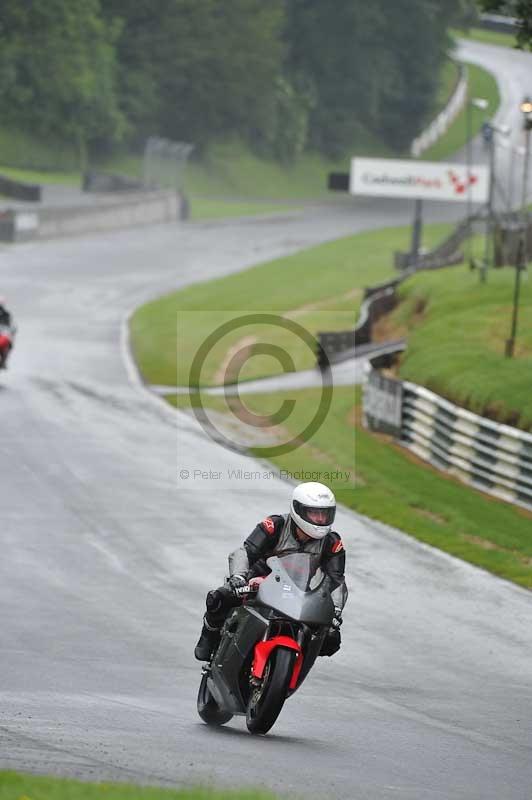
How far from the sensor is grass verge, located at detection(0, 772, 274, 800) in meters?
8.22

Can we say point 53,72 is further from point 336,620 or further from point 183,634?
point 336,620

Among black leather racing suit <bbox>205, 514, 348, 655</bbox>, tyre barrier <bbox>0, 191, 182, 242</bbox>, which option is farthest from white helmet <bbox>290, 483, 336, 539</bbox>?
A: tyre barrier <bbox>0, 191, 182, 242</bbox>

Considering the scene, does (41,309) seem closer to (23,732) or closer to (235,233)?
(235,233)

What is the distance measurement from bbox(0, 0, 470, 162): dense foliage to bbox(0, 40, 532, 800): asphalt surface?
61.8 metres

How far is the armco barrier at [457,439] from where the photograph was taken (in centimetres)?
2430

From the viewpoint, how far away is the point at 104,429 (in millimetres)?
29406

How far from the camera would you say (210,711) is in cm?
1170

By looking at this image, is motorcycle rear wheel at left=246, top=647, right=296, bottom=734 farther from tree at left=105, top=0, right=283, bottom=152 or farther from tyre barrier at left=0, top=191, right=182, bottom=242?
tree at left=105, top=0, right=283, bottom=152

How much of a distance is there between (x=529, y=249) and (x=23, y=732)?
4349 centimetres

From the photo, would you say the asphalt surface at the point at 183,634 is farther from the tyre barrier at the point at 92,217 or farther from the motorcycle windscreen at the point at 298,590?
the tyre barrier at the point at 92,217

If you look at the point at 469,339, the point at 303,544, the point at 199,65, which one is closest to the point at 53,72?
the point at 199,65

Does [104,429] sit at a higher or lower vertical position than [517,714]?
lower

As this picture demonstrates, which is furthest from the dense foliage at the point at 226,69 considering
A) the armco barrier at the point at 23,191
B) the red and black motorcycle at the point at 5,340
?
the red and black motorcycle at the point at 5,340

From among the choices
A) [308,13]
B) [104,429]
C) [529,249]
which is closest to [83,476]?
[104,429]
